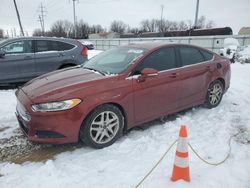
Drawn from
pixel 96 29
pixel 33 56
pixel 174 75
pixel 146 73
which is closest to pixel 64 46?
pixel 33 56

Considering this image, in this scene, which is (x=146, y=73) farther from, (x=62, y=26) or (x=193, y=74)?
(x=62, y=26)

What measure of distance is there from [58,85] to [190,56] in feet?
9.11

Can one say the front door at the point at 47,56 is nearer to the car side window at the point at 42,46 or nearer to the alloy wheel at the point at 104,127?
the car side window at the point at 42,46

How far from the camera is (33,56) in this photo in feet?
23.4

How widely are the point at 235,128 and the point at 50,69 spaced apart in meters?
5.51

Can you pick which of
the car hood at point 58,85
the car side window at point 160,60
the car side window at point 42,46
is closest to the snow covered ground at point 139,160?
the car hood at point 58,85

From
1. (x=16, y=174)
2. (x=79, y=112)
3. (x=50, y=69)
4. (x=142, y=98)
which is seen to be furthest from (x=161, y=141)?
(x=50, y=69)

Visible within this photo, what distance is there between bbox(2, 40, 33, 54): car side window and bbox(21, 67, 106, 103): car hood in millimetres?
3388

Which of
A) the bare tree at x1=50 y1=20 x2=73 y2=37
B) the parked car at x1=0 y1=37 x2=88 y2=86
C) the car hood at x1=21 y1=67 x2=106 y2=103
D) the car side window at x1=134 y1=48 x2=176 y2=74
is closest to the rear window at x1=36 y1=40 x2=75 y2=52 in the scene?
the parked car at x1=0 y1=37 x2=88 y2=86

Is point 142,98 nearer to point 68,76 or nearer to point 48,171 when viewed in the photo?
point 68,76

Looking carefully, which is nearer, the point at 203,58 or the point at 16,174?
the point at 16,174

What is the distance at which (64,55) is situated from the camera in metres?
7.55

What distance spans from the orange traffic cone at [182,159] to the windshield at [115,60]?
1.66 meters

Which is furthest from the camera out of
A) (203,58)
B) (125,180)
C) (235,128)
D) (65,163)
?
(203,58)
